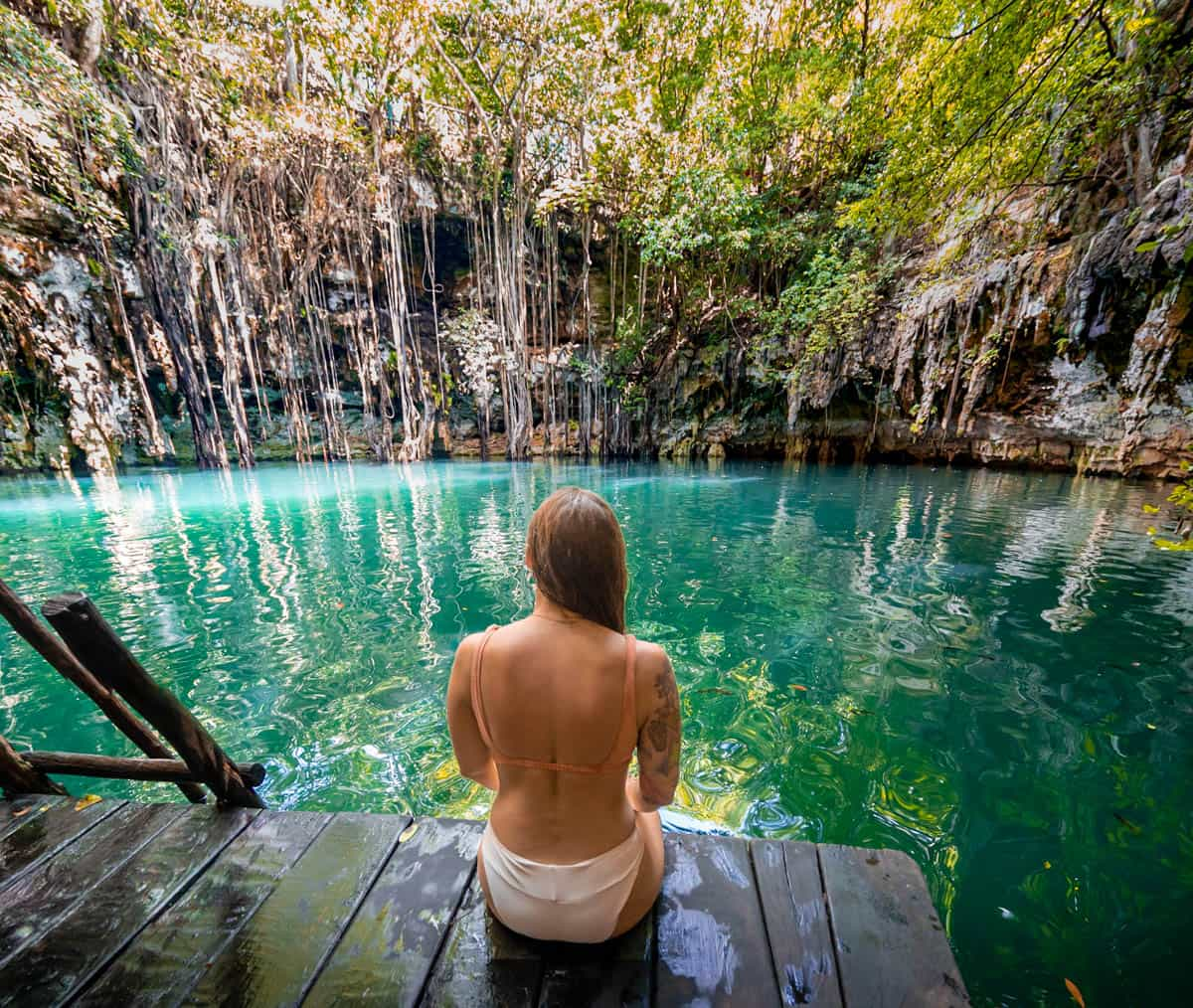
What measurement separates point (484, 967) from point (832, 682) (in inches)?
110

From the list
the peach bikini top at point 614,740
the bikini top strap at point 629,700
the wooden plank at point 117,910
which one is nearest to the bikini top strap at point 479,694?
the peach bikini top at point 614,740

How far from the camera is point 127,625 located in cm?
414

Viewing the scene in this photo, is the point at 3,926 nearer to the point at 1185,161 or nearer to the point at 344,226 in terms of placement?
the point at 1185,161

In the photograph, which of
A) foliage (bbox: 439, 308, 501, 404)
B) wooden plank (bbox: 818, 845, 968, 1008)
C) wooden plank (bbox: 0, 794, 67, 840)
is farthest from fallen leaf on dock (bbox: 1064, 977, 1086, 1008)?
foliage (bbox: 439, 308, 501, 404)

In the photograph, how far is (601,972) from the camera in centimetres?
111

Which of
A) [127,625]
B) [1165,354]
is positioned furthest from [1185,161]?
[127,625]

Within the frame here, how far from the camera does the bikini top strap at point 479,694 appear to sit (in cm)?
98

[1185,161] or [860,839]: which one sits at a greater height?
[1185,161]

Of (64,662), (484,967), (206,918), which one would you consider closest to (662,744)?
(484,967)

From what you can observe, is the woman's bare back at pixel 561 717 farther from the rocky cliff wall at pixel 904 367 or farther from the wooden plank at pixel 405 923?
the rocky cliff wall at pixel 904 367

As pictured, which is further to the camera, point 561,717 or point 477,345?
point 477,345

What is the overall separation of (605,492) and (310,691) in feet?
26.8

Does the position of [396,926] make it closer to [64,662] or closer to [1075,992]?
[64,662]

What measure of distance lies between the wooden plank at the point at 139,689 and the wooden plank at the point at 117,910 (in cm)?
12
